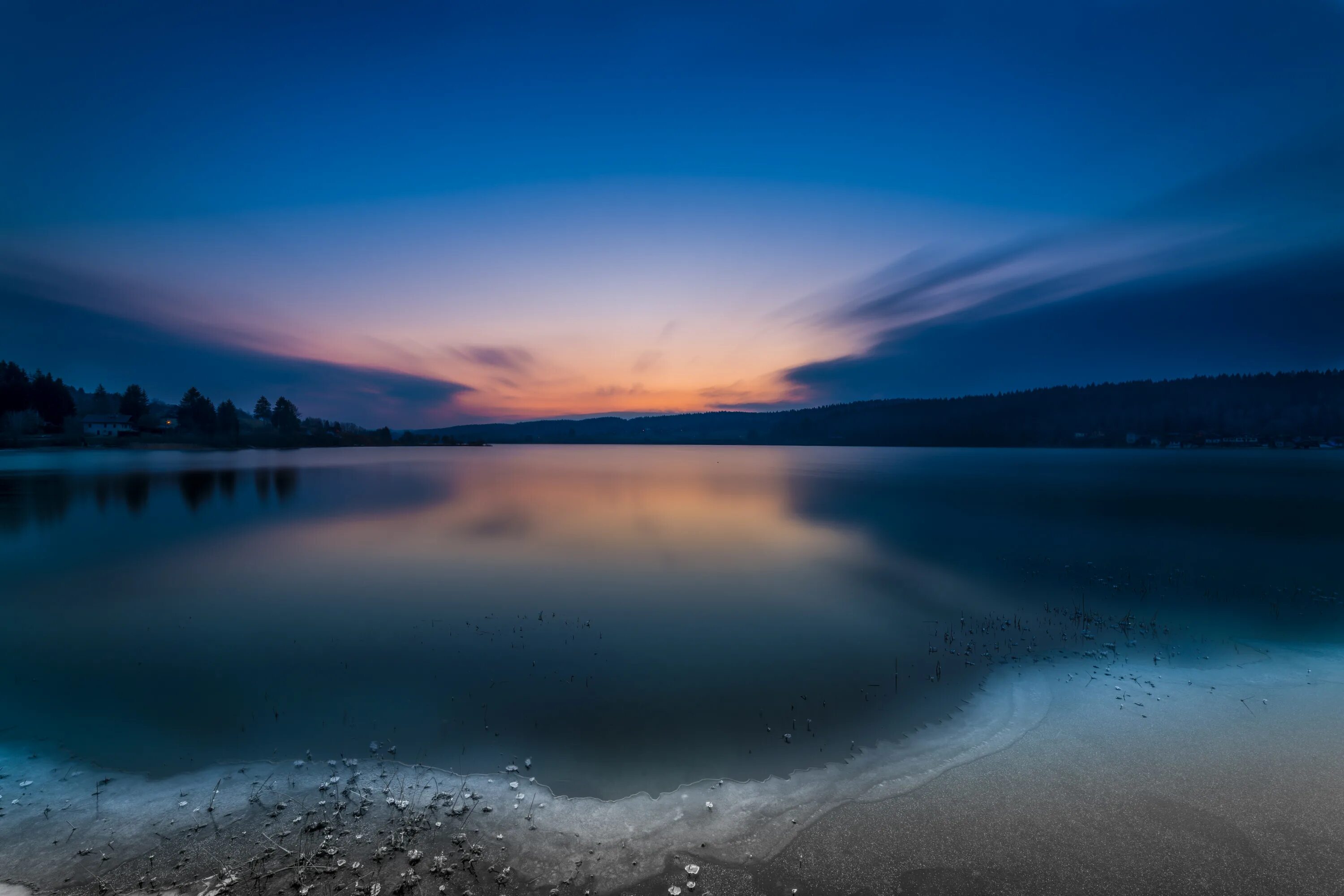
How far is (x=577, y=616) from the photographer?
13.0 metres

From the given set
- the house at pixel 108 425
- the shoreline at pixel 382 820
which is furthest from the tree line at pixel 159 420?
the shoreline at pixel 382 820

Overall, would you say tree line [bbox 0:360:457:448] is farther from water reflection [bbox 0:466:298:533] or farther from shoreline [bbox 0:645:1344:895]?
shoreline [bbox 0:645:1344:895]

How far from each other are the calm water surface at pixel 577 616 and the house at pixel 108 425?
347ft

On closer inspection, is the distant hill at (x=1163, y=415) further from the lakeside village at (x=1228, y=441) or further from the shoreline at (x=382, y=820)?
the shoreline at (x=382, y=820)

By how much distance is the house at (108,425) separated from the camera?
106 meters

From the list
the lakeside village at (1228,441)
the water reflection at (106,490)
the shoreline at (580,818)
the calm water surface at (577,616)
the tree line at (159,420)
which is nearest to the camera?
the shoreline at (580,818)

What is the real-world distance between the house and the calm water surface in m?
106

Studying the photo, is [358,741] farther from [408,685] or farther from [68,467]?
[68,467]

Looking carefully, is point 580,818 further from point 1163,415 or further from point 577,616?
point 1163,415

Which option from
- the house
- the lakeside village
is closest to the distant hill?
the lakeside village

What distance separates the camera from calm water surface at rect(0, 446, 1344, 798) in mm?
7621

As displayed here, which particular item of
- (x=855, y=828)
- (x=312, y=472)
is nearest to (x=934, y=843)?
(x=855, y=828)

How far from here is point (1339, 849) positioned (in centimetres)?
505

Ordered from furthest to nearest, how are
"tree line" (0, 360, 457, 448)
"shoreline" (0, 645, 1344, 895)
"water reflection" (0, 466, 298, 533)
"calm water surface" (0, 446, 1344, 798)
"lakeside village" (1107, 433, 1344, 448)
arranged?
"lakeside village" (1107, 433, 1344, 448) → "tree line" (0, 360, 457, 448) → "water reflection" (0, 466, 298, 533) → "calm water surface" (0, 446, 1344, 798) → "shoreline" (0, 645, 1344, 895)
